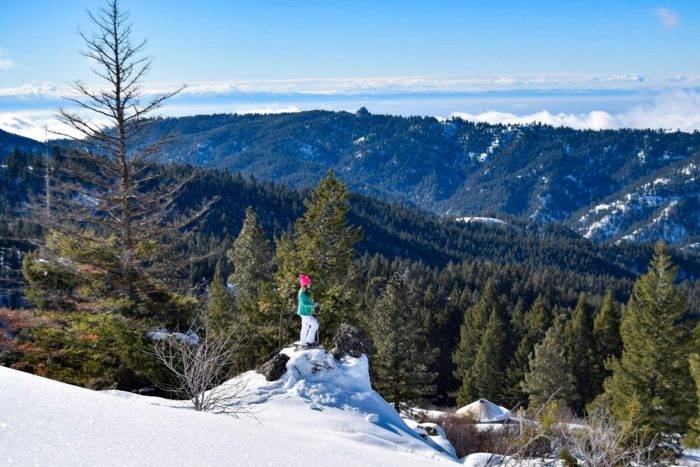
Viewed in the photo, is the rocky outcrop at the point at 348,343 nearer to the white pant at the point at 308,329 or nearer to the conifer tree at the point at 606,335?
the white pant at the point at 308,329

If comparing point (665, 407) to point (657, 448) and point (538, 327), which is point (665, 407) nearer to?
point (657, 448)

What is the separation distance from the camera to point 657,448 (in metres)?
23.2

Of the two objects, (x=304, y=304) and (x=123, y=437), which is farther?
(x=304, y=304)

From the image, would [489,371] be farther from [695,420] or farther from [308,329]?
[308,329]

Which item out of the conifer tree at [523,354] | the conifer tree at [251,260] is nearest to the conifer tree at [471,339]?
the conifer tree at [523,354]

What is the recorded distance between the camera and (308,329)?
586 inches

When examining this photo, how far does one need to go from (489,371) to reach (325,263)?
28.7m

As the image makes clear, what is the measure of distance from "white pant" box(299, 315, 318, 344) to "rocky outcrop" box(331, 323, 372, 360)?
0.79 metres

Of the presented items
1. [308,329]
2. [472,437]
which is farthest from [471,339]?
[308,329]

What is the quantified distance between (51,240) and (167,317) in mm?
4855

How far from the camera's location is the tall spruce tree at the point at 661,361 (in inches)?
901

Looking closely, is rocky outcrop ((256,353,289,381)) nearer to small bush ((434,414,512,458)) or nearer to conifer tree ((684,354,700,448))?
small bush ((434,414,512,458))

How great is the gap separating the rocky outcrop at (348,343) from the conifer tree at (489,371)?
31864 millimetres

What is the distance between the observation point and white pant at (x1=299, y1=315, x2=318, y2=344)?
14807 millimetres
